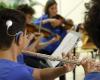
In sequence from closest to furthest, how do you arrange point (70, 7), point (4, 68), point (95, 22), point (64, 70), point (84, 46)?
point (95, 22), point (4, 68), point (64, 70), point (84, 46), point (70, 7)

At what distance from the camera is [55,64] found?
2.04m

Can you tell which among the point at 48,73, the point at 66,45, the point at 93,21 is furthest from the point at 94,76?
the point at 66,45

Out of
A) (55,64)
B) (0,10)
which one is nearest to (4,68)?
(0,10)

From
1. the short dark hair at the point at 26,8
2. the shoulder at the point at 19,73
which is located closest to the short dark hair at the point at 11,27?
the shoulder at the point at 19,73

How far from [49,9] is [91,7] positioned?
7.53ft

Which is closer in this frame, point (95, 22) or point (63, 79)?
point (95, 22)

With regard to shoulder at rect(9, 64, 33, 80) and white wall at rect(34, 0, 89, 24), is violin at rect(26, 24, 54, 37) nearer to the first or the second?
shoulder at rect(9, 64, 33, 80)

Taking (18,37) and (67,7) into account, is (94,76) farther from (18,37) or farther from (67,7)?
(67,7)

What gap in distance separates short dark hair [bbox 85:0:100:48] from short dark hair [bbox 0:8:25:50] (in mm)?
435

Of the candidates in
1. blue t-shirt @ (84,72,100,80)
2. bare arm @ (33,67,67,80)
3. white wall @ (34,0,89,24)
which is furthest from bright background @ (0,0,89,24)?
blue t-shirt @ (84,72,100,80)

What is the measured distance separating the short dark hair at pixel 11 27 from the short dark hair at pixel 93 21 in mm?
435

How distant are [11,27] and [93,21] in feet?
1.57

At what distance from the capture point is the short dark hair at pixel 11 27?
1202 millimetres

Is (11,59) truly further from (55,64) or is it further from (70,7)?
(70,7)
